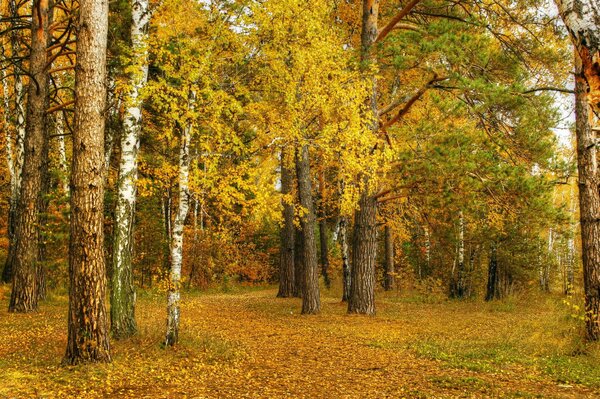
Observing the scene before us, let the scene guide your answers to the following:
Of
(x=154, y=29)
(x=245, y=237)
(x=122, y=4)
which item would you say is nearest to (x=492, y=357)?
(x=154, y=29)

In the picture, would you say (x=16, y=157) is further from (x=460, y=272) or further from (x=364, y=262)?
(x=460, y=272)

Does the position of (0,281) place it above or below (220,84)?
below

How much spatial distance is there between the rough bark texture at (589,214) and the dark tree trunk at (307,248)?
657 cm

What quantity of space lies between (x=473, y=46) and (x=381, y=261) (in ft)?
54.0

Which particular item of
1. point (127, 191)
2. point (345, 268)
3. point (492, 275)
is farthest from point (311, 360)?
point (492, 275)

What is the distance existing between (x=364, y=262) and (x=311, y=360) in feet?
18.4

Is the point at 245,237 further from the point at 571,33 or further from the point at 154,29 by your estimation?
the point at 571,33

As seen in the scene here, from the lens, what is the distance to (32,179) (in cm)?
1078

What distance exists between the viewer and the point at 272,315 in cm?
1283

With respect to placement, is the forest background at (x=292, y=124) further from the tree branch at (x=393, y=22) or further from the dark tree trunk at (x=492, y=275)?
Result: the dark tree trunk at (x=492, y=275)

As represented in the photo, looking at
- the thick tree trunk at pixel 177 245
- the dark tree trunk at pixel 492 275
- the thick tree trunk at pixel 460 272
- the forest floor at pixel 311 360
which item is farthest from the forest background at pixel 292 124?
the thick tree trunk at pixel 460 272

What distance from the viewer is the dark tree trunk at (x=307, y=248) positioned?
12836 millimetres

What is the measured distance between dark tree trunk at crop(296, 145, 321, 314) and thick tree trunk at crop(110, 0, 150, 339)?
5765 millimetres

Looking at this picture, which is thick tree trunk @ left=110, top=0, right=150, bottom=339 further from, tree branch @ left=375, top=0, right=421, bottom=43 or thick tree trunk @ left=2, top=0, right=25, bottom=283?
thick tree trunk @ left=2, top=0, right=25, bottom=283
